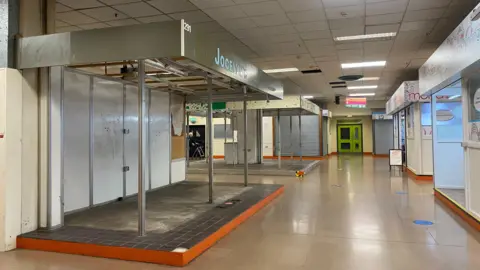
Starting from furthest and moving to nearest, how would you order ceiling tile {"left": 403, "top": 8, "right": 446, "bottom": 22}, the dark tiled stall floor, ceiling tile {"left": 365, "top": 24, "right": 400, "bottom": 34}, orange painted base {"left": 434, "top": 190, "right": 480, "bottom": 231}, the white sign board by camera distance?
the white sign board → ceiling tile {"left": 365, "top": 24, "right": 400, "bottom": 34} → ceiling tile {"left": 403, "top": 8, "right": 446, "bottom": 22} → orange painted base {"left": 434, "top": 190, "right": 480, "bottom": 231} → the dark tiled stall floor

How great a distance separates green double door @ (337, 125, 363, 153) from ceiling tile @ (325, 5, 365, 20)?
1893 cm

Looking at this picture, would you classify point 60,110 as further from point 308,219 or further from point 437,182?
point 437,182

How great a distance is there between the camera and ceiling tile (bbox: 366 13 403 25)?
6043 mm

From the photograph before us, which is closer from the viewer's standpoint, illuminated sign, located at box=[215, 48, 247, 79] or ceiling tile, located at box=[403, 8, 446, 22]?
illuminated sign, located at box=[215, 48, 247, 79]

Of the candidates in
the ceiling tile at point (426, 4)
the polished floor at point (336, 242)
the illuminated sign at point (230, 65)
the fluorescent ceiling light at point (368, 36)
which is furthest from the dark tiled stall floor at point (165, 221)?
the ceiling tile at point (426, 4)

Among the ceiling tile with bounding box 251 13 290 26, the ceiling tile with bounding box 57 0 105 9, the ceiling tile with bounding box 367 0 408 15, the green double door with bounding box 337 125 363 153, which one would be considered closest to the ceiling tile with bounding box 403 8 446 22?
the ceiling tile with bounding box 367 0 408 15

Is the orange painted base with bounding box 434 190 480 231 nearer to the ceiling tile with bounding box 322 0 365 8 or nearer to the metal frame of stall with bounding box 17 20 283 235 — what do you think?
the ceiling tile with bounding box 322 0 365 8

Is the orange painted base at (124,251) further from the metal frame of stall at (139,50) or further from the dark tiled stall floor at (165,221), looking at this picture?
the metal frame of stall at (139,50)

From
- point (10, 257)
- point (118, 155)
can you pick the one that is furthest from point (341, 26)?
point (10, 257)

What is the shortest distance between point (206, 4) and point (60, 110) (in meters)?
2.80

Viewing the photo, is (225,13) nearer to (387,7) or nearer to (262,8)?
(262,8)

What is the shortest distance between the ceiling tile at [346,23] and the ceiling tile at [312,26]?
0.43ft

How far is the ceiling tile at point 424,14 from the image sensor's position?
5.84m

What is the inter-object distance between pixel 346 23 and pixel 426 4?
4.48ft
